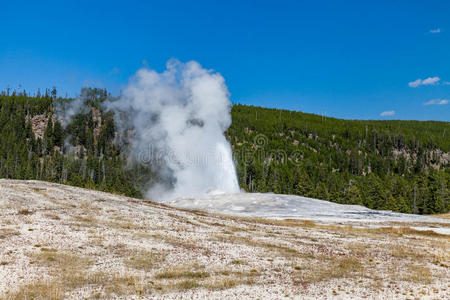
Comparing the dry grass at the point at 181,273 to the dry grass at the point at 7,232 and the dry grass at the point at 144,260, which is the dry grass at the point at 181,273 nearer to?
the dry grass at the point at 144,260

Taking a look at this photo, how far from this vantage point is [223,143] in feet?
313

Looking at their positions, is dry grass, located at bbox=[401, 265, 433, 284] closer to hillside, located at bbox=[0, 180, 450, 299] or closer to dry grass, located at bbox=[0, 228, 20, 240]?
hillside, located at bbox=[0, 180, 450, 299]

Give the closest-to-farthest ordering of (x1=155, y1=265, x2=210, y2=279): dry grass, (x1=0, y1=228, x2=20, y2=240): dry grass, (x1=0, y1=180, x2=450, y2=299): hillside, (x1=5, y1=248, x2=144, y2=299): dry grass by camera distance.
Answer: (x1=5, y1=248, x2=144, y2=299): dry grass < (x1=0, y1=180, x2=450, y2=299): hillside < (x1=155, y1=265, x2=210, y2=279): dry grass < (x1=0, y1=228, x2=20, y2=240): dry grass

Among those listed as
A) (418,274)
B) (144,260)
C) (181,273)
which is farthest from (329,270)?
(144,260)

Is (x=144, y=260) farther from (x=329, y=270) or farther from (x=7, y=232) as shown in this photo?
(x=329, y=270)

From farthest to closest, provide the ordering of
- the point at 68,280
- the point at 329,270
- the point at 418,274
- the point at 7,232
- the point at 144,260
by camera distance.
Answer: the point at 7,232
the point at 144,260
the point at 329,270
the point at 418,274
the point at 68,280

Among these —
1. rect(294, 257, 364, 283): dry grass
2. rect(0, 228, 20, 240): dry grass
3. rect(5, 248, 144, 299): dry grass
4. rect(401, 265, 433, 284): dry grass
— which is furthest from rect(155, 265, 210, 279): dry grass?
rect(0, 228, 20, 240): dry grass

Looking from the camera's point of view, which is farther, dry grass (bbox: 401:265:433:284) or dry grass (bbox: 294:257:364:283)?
dry grass (bbox: 294:257:364:283)

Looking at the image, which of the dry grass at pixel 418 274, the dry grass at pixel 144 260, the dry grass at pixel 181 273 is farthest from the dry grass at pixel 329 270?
the dry grass at pixel 144 260

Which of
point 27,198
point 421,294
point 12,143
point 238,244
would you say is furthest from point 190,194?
point 12,143

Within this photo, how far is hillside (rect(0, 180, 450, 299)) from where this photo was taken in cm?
1977

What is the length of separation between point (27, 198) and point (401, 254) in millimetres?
39263

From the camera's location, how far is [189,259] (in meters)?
25.9

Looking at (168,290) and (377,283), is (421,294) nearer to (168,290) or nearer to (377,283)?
(377,283)
